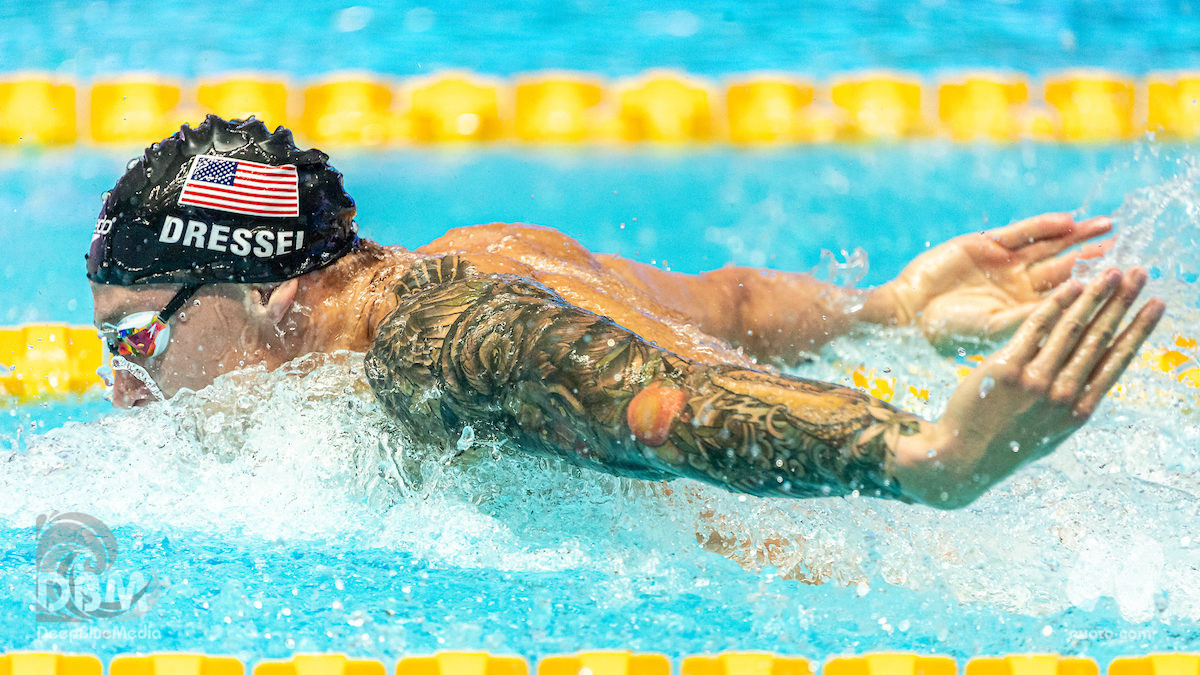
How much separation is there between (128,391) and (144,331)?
5.8 inches

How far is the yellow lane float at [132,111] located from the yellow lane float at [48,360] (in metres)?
0.71

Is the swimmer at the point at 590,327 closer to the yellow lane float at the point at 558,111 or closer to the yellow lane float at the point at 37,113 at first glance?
the yellow lane float at the point at 558,111

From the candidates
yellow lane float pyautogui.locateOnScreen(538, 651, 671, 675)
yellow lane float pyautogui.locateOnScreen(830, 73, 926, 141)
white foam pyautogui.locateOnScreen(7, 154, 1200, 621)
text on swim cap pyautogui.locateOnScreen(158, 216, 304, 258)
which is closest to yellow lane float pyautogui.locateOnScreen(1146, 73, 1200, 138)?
yellow lane float pyautogui.locateOnScreen(830, 73, 926, 141)

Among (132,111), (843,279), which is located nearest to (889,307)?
(843,279)

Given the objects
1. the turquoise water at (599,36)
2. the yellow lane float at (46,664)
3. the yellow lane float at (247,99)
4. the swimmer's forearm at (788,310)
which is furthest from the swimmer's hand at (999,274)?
the yellow lane float at (247,99)

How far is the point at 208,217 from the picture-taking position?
170cm

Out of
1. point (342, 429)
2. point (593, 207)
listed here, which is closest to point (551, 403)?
point (342, 429)

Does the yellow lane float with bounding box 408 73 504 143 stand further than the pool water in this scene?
Yes

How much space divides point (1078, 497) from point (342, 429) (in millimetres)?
1211

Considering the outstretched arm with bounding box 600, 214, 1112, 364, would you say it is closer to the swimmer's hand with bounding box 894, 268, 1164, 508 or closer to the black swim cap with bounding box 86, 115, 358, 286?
the black swim cap with bounding box 86, 115, 358, 286

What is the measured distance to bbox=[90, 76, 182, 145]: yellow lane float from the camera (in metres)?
3.44

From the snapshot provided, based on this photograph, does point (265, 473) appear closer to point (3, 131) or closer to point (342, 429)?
point (342, 429)

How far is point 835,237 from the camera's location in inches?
135

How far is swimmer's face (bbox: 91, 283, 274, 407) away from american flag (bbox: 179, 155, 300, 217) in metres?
0.13
